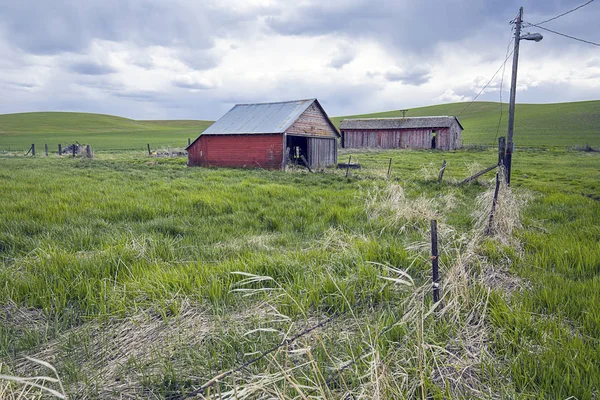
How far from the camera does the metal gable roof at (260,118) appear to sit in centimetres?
A: 2197

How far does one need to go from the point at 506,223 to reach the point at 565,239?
839 mm

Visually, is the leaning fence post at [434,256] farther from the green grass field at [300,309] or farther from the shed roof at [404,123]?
the shed roof at [404,123]

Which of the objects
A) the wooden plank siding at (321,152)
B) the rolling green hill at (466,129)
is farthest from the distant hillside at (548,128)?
the wooden plank siding at (321,152)

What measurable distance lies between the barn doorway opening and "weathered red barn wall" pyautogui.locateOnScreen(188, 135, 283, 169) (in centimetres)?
212

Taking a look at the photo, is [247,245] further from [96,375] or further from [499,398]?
[499,398]

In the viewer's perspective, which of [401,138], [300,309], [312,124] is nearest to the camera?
[300,309]

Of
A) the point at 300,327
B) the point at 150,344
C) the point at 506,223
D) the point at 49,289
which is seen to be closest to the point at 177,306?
the point at 150,344

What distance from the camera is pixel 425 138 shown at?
1795 inches

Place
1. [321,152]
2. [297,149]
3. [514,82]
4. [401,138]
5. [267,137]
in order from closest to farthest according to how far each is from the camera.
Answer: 1. [514,82]
2. [267,137]
3. [297,149]
4. [321,152]
5. [401,138]

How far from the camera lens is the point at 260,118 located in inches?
929

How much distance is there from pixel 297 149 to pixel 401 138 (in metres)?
26.6

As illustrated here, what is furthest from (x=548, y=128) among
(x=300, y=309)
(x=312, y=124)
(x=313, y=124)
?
(x=300, y=309)

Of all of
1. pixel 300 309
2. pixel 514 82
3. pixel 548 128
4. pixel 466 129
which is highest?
pixel 466 129

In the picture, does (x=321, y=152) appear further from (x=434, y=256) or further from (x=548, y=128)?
(x=548, y=128)
